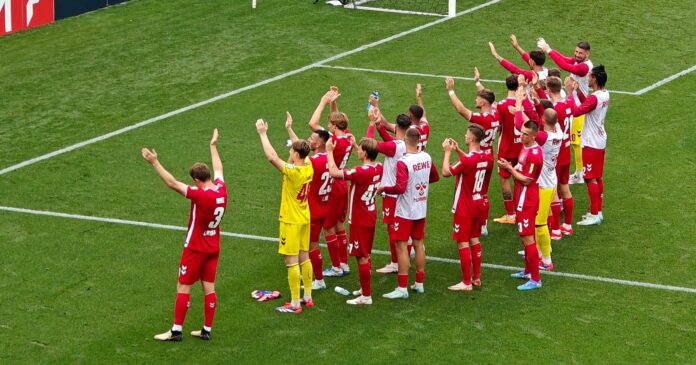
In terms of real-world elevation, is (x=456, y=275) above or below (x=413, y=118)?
below

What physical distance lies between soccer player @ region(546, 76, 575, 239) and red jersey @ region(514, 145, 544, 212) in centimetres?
189

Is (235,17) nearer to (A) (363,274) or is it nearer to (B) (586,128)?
(B) (586,128)

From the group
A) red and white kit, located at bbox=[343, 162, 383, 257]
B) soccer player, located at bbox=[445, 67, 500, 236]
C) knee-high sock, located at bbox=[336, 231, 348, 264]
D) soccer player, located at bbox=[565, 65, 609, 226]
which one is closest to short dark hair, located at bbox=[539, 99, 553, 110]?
soccer player, located at bbox=[445, 67, 500, 236]

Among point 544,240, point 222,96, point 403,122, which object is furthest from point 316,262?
point 222,96

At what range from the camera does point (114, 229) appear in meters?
19.0

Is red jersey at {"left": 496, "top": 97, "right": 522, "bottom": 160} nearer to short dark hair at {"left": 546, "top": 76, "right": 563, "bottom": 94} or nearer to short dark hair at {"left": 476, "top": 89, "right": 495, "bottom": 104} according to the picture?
short dark hair at {"left": 546, "top": 76, "right": 563, "bottom": 94}

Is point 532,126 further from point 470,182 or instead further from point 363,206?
point 363,206

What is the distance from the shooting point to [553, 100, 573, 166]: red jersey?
18781 millimetres

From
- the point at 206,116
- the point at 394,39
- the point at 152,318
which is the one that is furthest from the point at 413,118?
the point at 394,39

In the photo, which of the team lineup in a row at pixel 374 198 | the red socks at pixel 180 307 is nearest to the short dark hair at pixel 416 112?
the team lineup in a row at pixel 374 198

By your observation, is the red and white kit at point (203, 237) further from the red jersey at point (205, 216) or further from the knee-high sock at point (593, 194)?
the knee-high sock at point (593, 194)

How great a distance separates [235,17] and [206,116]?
769 cm

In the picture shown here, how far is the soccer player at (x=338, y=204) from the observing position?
55.3 ft

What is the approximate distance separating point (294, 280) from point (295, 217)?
761mm
